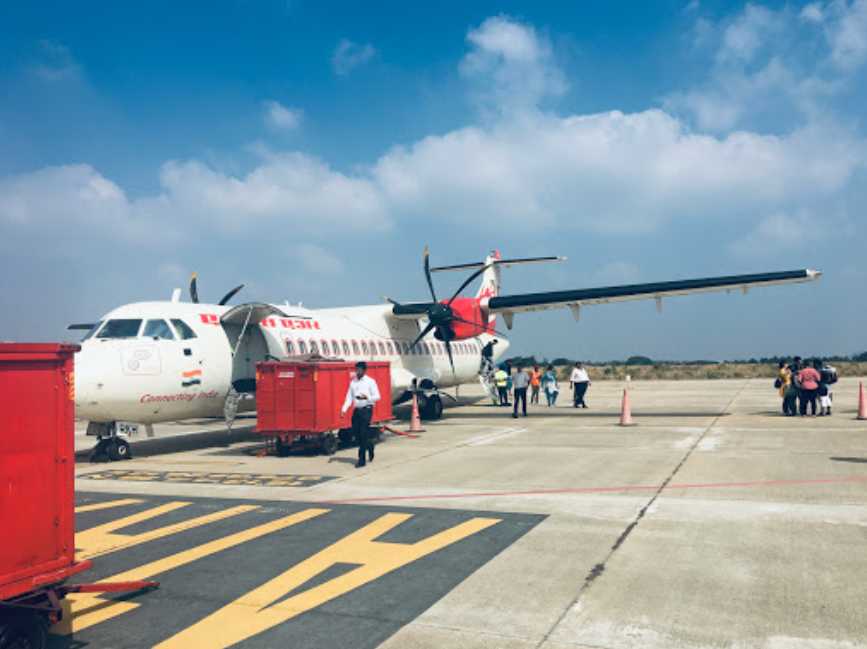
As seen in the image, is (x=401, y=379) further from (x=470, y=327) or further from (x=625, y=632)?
(x=625, y=632)

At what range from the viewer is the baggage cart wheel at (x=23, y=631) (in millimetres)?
4184

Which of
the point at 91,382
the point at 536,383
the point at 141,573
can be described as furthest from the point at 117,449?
the point at 536,383

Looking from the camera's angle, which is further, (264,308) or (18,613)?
(264,308)

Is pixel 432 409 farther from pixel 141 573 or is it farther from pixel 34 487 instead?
pixel 34 487

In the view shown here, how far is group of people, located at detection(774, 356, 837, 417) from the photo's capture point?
1941 centimetres

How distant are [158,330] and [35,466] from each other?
10.1m

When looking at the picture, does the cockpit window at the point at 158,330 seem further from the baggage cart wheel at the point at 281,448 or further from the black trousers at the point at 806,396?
the black trousers at the point at 806,396

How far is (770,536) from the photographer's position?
280 inches

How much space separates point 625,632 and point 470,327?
58.7ft

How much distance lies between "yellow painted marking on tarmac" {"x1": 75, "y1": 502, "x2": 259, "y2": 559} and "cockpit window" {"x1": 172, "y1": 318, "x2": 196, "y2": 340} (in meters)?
6.01

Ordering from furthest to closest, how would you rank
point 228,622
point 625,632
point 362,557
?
point 362,557, point 228,622, point 625,632

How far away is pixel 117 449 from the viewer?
44.7 ft

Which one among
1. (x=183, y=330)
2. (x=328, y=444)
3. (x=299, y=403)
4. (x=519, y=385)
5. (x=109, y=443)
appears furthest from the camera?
(x=519, y=385)

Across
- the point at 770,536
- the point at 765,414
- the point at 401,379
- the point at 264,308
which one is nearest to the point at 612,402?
the point at 765,414
